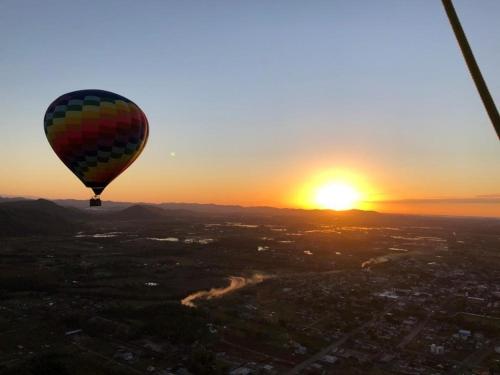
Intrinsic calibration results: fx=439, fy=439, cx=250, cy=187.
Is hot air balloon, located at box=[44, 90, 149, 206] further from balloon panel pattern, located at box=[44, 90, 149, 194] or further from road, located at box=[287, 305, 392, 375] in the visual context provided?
road, located at box=[287, 305, 392, 375]

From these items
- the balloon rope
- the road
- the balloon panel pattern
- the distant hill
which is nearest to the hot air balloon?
the balloon panel pattern

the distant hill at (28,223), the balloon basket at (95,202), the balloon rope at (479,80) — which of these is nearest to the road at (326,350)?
the balloon basket at (95,202)

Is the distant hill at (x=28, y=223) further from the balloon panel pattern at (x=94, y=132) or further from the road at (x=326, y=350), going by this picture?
the road at (x=326, y=350)

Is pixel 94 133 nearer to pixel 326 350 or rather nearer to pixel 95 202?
pixel 95 202

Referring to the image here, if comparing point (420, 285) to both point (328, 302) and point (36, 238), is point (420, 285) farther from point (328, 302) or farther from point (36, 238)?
point (36, 238)

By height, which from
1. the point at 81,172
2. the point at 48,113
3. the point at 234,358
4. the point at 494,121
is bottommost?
the point at 234,358

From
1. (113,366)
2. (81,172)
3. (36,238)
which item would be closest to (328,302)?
(113,366)

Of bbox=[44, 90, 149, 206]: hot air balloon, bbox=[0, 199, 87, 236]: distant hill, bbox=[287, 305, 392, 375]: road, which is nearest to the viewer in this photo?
bbox=[287, 305, 392, 375]: road

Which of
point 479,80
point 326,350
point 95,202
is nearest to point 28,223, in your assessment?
point 95,202
